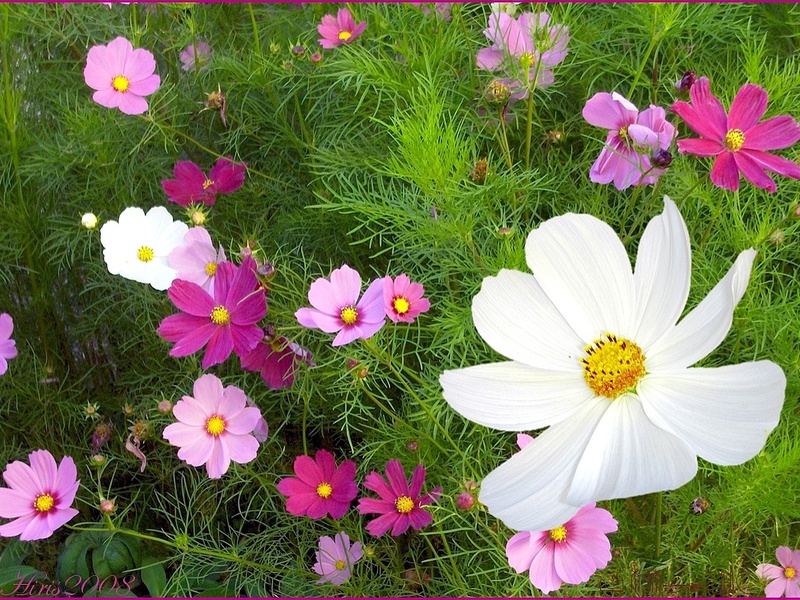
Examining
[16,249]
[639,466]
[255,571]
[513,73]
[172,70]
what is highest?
[172,70]

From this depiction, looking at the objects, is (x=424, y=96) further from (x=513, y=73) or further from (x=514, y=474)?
(x=514, y=474)

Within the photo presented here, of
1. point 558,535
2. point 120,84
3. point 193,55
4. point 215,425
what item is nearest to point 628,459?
point 558,535

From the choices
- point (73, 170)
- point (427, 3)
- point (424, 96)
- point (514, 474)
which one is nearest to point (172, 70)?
point (73, 170)

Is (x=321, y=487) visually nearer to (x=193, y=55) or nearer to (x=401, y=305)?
(x=401, y=305)

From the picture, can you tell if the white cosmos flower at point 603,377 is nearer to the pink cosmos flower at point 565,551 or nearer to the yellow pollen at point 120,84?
the pink cosmos flower at point 565,551

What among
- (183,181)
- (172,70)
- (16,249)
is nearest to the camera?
(183,181)
